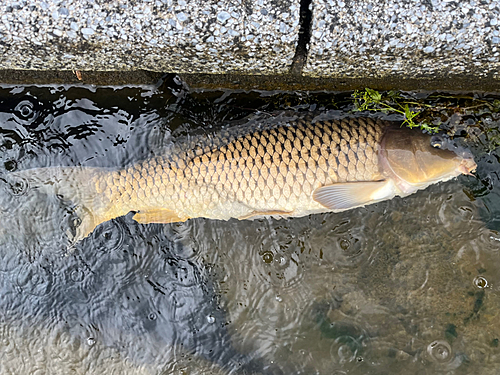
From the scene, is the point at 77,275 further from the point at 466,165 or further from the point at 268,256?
the point at 466,165

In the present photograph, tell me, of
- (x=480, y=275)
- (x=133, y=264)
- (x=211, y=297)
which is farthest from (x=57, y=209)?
(x=480, y=275)

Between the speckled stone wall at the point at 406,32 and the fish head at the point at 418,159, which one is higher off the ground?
the speckled stone wall at the point at 406,32

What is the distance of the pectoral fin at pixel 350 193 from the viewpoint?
2314 millimetres

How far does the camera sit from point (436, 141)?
7.73 feet

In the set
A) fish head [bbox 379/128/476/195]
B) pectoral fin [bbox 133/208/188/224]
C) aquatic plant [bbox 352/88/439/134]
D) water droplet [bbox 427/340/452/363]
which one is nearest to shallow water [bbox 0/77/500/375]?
water droplet [bbox 427/340/452/363]

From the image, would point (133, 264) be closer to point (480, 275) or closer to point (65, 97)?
point (65, 97)

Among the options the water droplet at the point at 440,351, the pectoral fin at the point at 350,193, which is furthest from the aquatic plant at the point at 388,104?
the water droplet at the point at 440,351

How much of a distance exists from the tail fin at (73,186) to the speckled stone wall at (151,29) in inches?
33.7

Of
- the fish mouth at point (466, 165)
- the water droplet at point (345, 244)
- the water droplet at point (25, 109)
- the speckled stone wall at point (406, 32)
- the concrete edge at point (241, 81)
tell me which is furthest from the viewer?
the water droplet at point (345, 244)

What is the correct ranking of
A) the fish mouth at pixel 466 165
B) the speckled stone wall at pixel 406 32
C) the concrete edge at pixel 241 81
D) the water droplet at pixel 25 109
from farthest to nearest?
the water droplet at pixel 25 109
the concrete edge at pixel 241 81
the fish mouth at pixel 466 165
the speckled stone wall at pixel 406 32

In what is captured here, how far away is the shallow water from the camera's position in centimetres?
268

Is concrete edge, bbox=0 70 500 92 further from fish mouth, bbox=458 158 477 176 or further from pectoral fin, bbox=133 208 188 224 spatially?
pectoral fin, bbox=133 208 188 224

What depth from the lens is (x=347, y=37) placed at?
1.83 m

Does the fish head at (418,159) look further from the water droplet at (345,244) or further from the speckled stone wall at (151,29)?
the speckled stone wall at (151,29)
